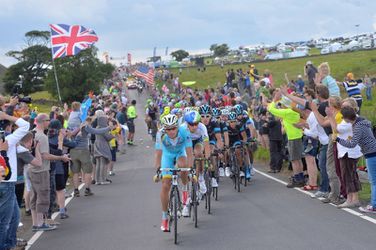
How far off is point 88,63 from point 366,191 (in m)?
57.9

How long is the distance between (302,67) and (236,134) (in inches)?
1861

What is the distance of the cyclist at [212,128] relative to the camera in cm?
1374

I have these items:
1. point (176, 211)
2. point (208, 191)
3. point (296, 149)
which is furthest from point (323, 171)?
point (176, 211)

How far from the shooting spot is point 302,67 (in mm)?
61406

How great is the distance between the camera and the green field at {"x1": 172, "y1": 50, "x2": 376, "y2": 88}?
158ft

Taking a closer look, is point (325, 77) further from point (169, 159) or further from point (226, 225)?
point (169, 159)

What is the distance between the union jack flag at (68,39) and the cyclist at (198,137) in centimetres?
1756

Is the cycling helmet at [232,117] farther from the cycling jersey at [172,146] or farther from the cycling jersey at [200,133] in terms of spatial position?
→ the cycling jersey at [172,146]

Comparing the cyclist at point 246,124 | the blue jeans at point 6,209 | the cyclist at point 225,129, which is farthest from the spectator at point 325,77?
the blue jeans at point 6,209

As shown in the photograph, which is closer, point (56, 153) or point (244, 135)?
point (56, 153)

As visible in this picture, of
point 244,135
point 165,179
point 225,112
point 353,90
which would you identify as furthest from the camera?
point 353,90

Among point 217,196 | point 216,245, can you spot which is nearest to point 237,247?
point 216,245

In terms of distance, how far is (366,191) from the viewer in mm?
13477

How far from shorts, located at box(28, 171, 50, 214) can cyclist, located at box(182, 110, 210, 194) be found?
2.89 metres
